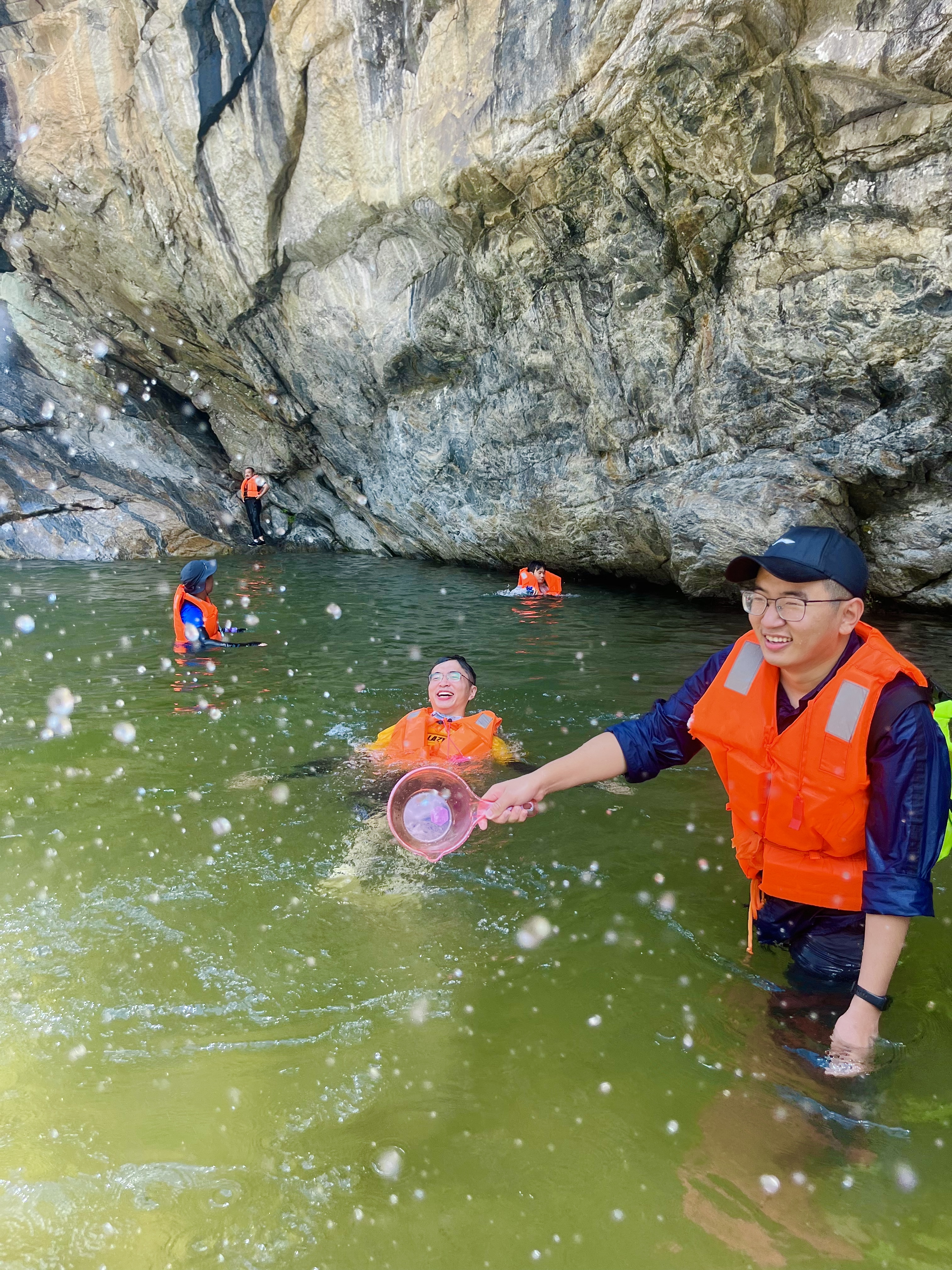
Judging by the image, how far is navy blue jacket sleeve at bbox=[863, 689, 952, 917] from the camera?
238cm

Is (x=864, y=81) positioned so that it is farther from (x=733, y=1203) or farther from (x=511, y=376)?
(x=733, y=1203)

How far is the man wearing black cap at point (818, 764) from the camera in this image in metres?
2.41

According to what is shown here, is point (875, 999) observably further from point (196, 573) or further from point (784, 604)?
point (196, 573)

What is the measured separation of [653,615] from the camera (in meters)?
12.9

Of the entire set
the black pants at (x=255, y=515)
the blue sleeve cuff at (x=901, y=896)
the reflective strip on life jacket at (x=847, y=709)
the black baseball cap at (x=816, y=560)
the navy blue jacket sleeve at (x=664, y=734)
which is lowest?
the black pants at (x=255, y=515)

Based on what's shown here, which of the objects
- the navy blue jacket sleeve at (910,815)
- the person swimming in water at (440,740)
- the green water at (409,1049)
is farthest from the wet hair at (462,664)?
the navy blue jacket sleeve at (910,815)

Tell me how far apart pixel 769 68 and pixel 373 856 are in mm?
9896

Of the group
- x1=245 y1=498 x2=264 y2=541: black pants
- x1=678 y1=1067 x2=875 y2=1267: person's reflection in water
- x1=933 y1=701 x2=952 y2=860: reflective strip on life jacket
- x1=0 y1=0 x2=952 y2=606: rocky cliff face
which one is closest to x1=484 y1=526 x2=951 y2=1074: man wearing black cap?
x1=933 y1=701 x2=952 y2=860: reflective strip on life jacket

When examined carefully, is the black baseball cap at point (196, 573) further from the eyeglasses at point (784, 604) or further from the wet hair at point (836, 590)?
the wet hair at point (836, 590)

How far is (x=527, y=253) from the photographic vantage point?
13281 mm

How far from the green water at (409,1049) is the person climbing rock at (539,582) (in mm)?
9166

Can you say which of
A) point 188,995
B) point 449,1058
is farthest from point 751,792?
point 188,995

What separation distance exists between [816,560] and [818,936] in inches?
Answer: 59.5

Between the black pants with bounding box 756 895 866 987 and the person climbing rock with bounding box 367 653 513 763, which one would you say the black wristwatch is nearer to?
the black pants with bounding box 756 895 866 987
